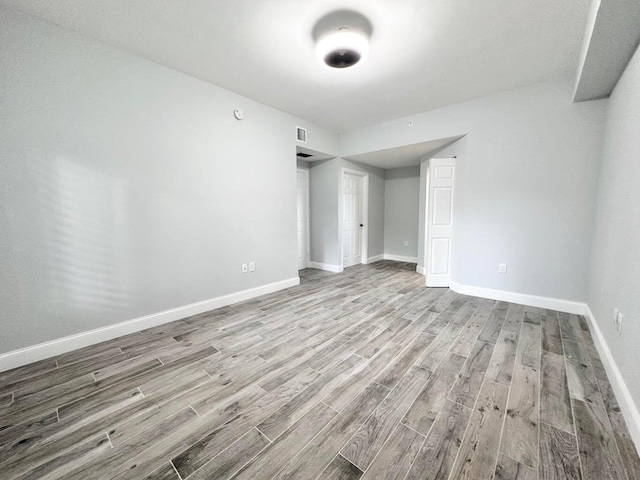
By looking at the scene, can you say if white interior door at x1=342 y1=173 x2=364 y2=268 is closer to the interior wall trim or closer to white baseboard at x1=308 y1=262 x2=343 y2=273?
white baseboard at x1=308 y1=262 x2=343 y2=273

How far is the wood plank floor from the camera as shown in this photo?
121 cm

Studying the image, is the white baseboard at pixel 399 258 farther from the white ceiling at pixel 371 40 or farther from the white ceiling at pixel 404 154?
the white ceiling at pixel 371 40

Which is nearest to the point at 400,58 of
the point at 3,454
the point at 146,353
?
the point at 146,353

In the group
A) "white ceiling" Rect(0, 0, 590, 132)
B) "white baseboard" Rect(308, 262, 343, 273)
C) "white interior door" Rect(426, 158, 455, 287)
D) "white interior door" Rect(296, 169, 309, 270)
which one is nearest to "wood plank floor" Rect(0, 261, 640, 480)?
"white interior door" Rect(426, 158, 455, 287)

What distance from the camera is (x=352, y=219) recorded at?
5.80m

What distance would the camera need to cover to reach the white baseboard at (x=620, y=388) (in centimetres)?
134

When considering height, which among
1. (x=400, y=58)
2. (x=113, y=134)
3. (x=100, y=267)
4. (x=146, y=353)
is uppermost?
(x=400, y=58)

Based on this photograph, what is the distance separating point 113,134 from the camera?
2.40 meters

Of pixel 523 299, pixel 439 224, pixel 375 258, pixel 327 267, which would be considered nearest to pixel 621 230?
pixel 523 299

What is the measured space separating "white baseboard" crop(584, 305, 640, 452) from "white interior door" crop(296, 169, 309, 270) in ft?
14.8

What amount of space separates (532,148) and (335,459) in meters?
3.91

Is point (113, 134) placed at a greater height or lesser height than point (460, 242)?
greater

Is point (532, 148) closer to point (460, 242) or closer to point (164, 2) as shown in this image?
point (460, 242)

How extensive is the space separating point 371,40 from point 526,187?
2.62 metres
